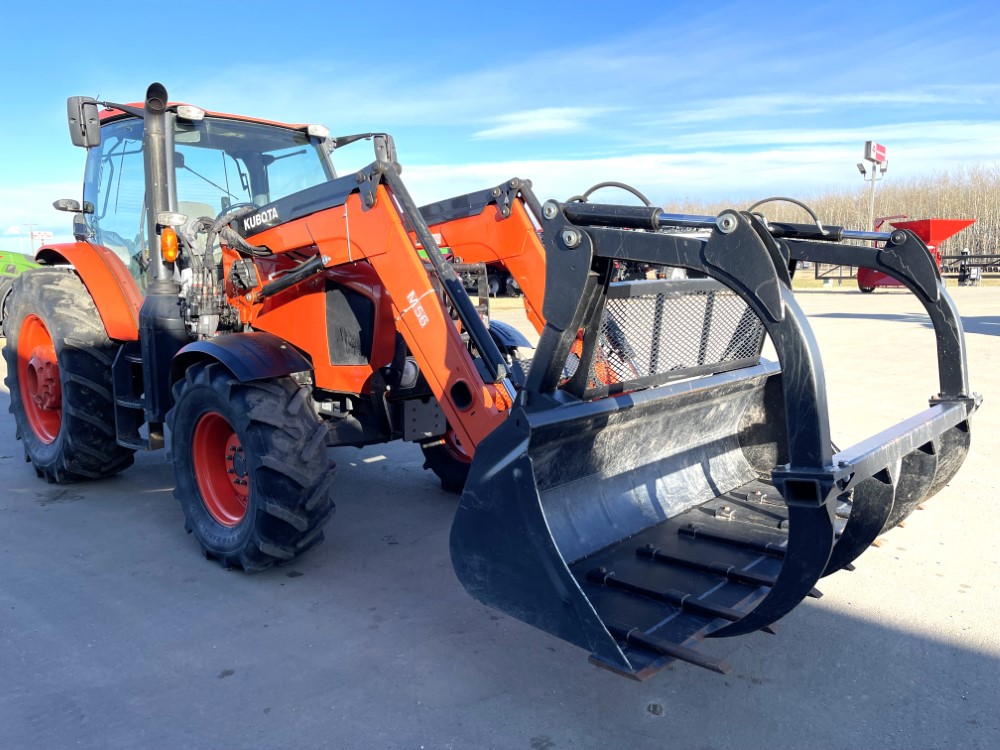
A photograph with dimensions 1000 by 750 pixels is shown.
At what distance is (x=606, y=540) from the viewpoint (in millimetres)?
3486

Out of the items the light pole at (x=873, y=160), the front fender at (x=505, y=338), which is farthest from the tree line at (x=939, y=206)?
the front fender at (x=505, y=338)

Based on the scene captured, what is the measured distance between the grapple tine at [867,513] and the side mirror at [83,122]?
14.1 ft

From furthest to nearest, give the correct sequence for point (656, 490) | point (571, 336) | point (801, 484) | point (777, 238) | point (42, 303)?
point (42, 303) → point (656, 490) → point (777, 238) → point (571, 336) → point (801, 484)

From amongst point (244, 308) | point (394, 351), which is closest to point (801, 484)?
point (394, 351)

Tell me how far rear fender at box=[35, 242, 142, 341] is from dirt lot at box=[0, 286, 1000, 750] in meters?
1.18

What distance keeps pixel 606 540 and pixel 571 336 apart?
110cm

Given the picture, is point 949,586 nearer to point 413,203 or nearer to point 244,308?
point 413,203

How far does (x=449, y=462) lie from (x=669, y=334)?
2268 mm

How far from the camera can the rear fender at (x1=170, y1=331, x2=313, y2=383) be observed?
3910mm

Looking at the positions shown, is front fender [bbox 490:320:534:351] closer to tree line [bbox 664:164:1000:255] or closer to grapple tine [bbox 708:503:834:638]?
grapple tine [bbox 708:503:834:638]

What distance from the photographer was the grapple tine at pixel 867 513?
2732 millimetres

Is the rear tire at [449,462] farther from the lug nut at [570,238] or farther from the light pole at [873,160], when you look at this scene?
the light pole at [873,160]

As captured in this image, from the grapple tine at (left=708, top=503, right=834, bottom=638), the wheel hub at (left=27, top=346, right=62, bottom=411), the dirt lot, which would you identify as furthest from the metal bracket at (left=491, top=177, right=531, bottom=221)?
the wheel hub at (left=27, top=346, right=62, bottom=411)

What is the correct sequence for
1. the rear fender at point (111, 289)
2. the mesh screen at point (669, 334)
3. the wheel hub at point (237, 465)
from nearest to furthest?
the mesh screen at point (669, 334), the wheel hub at point (237, 465), the rear fender at point (111, 289)
